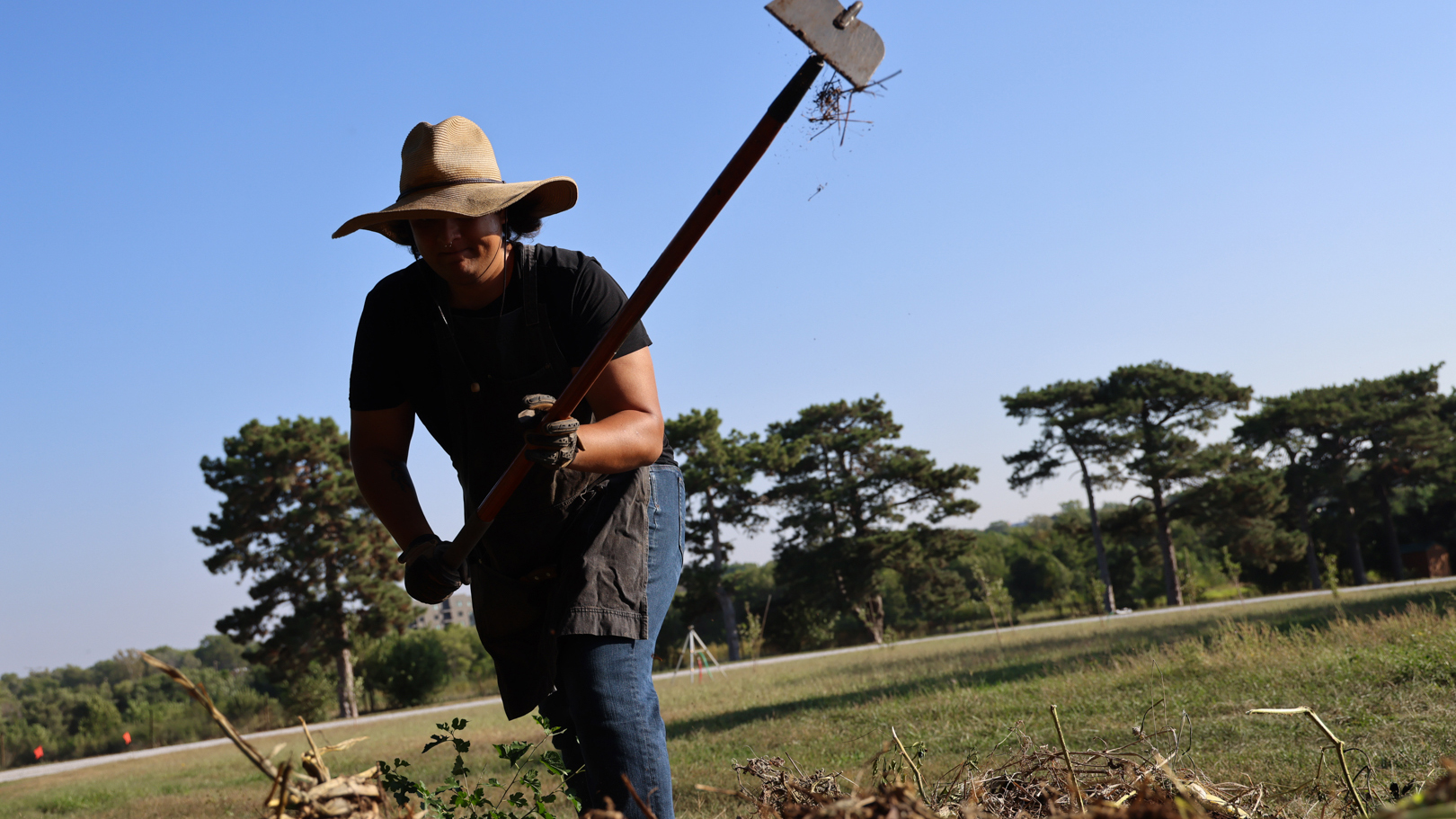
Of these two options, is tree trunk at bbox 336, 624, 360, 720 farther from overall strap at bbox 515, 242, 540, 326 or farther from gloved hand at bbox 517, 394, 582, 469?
gloved hand at bbox 517, 394, 582, 469

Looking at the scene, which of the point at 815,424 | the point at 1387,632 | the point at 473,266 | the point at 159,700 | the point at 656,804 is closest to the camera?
the point at 656,804

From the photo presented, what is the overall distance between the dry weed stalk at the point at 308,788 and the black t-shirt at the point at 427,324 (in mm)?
1277

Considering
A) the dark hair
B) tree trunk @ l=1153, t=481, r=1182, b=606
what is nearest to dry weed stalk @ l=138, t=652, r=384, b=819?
the dark hair

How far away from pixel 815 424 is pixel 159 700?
1075 inches

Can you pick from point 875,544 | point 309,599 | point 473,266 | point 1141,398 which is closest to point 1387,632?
point 473,266

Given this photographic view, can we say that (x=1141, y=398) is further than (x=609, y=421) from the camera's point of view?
Yes

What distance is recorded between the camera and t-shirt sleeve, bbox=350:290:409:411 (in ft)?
8.14

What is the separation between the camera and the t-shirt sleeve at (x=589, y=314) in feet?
7.61

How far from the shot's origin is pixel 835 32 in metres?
1.65

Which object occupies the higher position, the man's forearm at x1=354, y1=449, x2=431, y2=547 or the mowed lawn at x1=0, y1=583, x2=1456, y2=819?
the man's forearm at x1=354, y1=449, x2=431, y2=547

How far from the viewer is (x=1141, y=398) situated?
43781 mm

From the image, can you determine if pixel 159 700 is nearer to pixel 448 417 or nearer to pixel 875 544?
pixel 875 544

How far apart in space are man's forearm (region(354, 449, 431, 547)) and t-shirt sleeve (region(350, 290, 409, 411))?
6.5 inches

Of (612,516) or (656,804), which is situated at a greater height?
(612,516)
